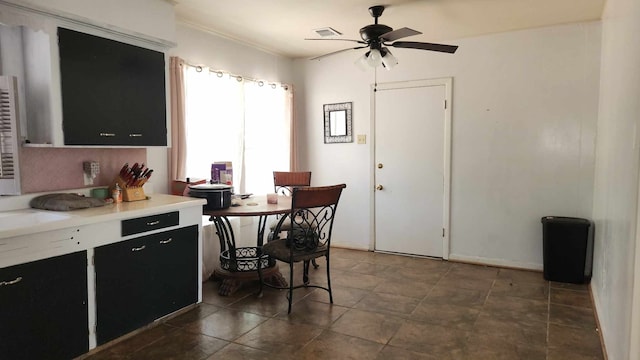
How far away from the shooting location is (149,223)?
9.23ft

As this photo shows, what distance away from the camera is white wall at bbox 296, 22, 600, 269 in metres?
3.93

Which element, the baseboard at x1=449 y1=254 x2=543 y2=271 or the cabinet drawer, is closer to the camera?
the cabinet drawer

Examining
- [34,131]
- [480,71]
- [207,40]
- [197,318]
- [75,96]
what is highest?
[207,40]

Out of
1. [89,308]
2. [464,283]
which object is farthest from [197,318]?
[464,283]

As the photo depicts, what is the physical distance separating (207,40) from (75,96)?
1.70 m

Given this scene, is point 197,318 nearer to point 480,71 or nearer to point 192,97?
point 192,97

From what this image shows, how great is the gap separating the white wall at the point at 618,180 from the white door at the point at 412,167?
1.48m

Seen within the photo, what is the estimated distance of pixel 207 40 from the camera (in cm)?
408

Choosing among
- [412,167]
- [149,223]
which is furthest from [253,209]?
[412,167]

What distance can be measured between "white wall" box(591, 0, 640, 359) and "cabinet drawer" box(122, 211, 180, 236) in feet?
8.81

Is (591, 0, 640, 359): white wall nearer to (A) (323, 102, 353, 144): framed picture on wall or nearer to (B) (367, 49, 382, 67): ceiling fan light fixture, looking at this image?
(B) (367, 49, 382, 67): ceiling fan light fixture

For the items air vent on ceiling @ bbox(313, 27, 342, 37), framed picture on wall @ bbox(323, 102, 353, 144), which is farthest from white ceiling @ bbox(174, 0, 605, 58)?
framed picture on wall @ bbox(323, 102, 353, 144)

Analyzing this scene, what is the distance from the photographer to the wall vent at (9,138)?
258 cm

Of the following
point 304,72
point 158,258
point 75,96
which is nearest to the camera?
point 75,96
